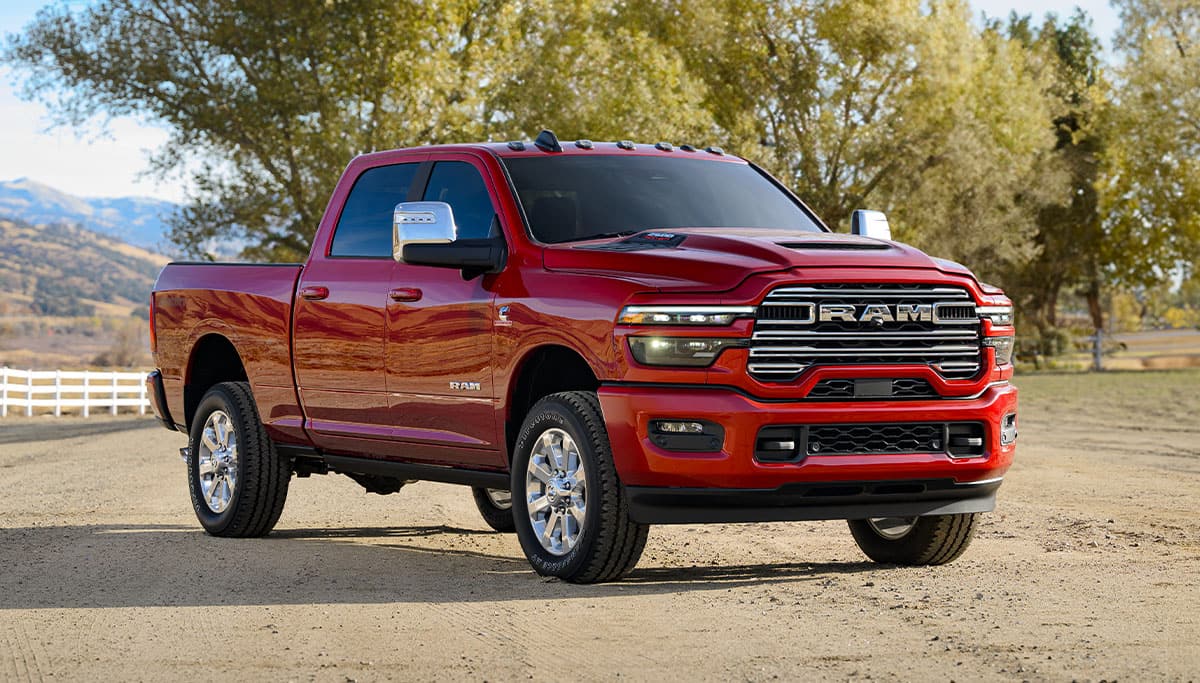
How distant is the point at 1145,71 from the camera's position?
1944 inches

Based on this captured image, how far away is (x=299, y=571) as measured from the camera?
344 inches

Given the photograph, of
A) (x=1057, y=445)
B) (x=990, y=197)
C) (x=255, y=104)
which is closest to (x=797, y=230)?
(x=1057, y=445)

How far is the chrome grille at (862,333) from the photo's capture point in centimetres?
731

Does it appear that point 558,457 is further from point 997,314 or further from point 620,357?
point 997,314

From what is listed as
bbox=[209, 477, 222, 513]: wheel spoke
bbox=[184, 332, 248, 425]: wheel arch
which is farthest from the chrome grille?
bbox=[184, 332, 248, 425]: wheel arch

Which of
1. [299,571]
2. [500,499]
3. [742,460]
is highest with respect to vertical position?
[742,460]

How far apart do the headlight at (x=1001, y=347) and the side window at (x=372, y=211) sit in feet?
10.9

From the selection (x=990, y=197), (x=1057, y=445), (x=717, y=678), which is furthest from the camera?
(x=990, y=197)

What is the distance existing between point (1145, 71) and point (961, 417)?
44.7m

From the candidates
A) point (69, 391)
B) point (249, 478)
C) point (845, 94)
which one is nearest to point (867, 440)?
point (249, 478)

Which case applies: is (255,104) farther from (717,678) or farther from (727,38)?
(717,678)

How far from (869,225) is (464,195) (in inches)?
86.5

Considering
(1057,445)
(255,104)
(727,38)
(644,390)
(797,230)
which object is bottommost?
(1057,445)

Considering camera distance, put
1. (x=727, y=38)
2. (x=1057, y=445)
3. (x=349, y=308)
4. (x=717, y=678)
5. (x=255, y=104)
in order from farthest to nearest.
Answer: (x=727, y=38)
(x=255, y=104)
(x=1057, y=445)
(x=349, y=308)
(x=717, y=678)
